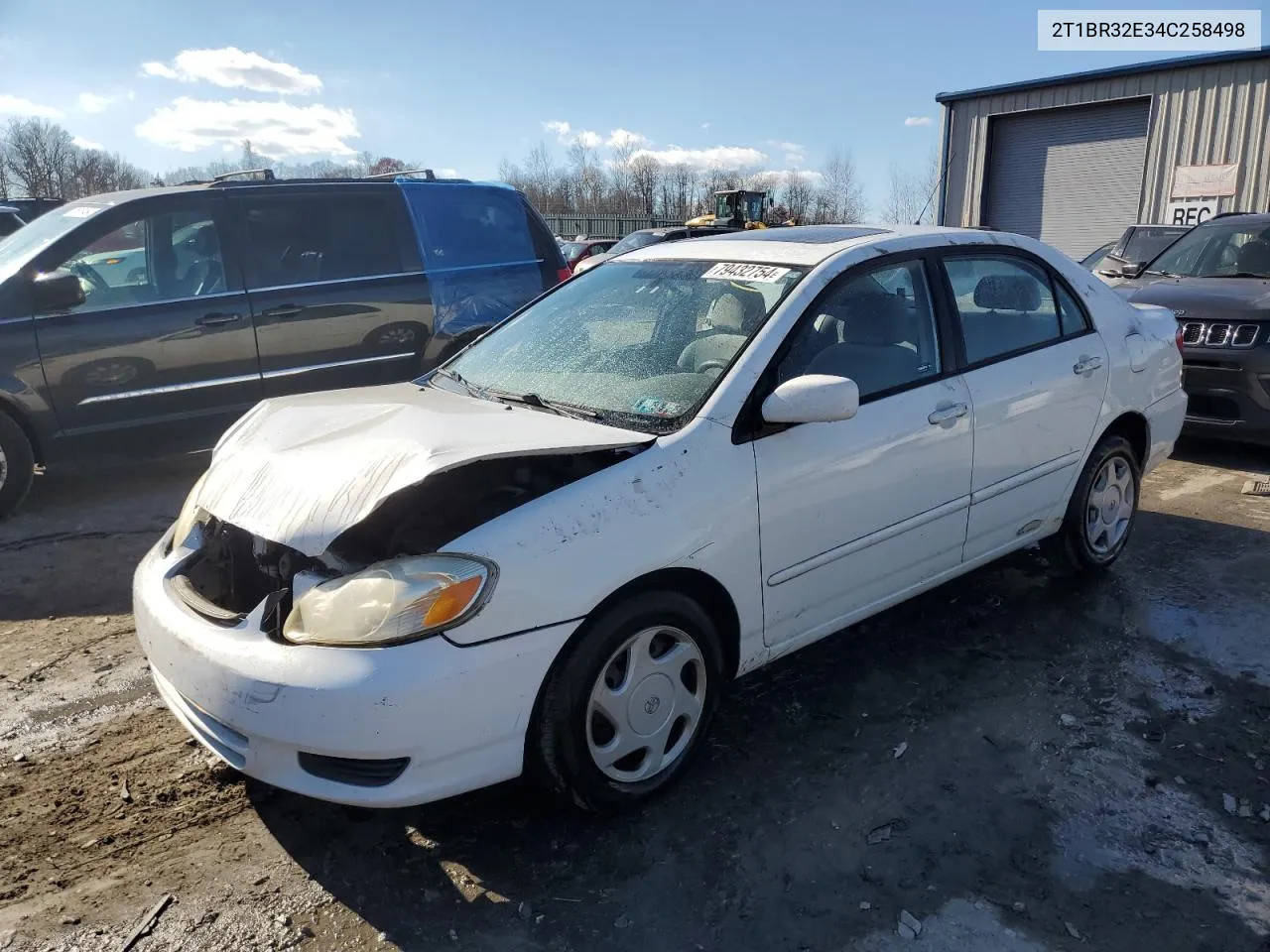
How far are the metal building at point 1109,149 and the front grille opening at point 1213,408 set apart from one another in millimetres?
13095

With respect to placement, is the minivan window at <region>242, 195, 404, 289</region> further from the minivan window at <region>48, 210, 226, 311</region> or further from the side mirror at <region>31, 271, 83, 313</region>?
the side mirror at <region>31, 271, 83, 313</region>

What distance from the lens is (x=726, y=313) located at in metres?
3.28

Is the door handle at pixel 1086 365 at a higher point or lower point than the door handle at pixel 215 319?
lower

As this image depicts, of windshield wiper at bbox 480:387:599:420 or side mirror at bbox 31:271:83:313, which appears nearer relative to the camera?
windshield wiper at bbox 480:387:599:420

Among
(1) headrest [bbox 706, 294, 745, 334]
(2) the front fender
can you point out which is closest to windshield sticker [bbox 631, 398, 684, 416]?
(2) the front fender

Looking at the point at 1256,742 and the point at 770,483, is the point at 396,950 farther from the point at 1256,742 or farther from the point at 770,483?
the point at 1256,742

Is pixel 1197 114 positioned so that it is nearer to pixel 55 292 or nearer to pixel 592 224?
pixel 55 292

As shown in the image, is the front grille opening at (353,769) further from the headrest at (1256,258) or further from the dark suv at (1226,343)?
the headrest at (1256,258)

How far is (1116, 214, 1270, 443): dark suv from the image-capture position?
6473 mm

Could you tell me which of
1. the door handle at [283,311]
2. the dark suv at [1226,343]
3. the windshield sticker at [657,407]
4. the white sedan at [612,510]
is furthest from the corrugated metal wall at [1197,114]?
the windshield sticker at [657,407]

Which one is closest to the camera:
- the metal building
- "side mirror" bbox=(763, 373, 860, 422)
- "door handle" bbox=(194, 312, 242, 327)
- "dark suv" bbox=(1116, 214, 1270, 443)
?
"side mirror" bbox=(763, 373, 860, 422)

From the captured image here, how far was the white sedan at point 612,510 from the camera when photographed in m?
2.35

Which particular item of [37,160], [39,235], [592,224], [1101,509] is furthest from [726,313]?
[37,160]

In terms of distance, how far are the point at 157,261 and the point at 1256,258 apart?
823 cm
